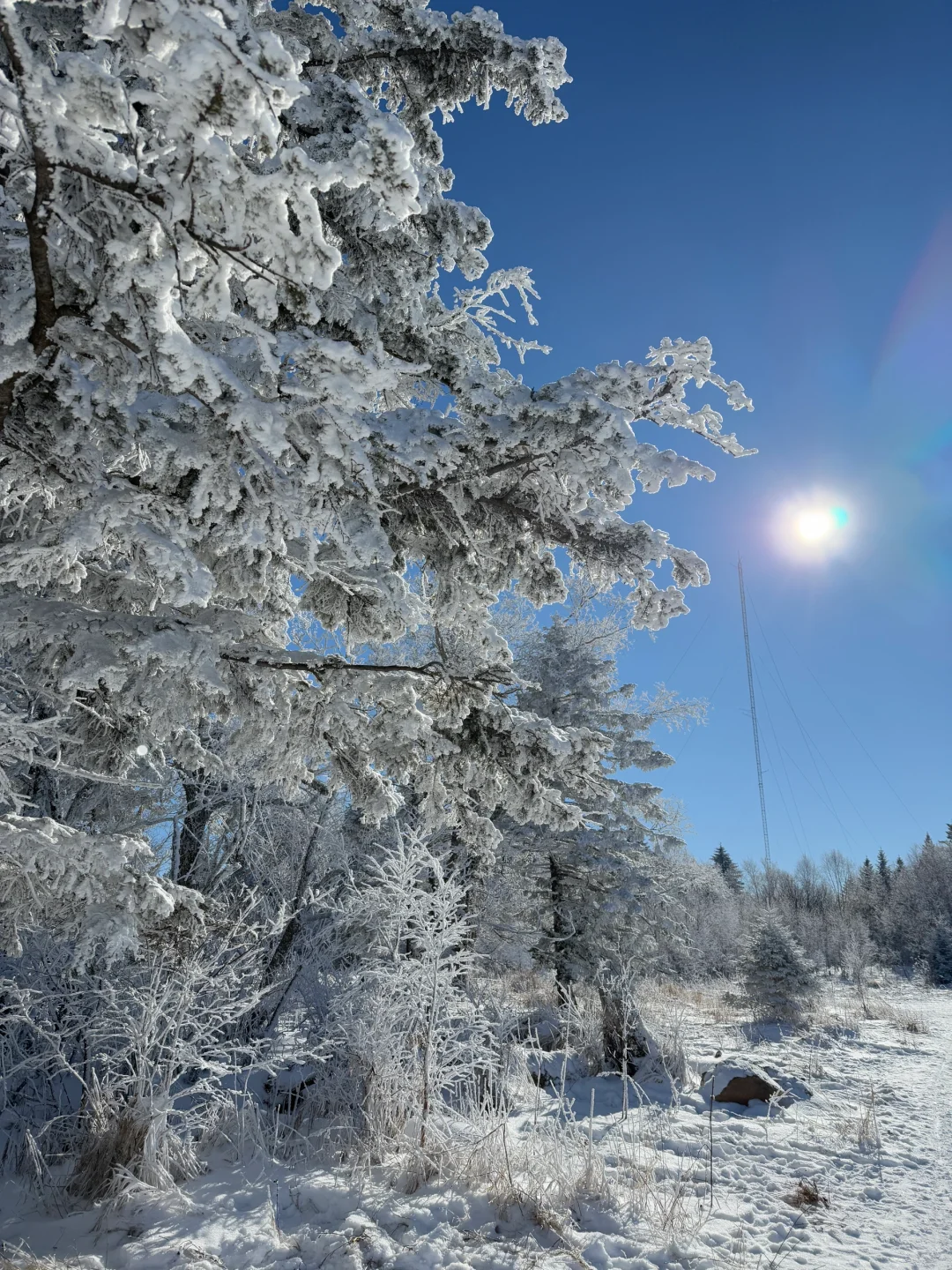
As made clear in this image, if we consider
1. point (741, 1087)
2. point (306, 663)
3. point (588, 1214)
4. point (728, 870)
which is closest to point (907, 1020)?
point (741, 1087)

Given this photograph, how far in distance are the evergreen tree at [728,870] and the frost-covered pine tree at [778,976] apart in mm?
42589

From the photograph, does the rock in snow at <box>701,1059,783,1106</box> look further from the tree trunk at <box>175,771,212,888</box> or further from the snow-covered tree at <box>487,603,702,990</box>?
the tree trunk at <box>175,771,212,888</box>

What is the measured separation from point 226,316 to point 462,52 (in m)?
3.79

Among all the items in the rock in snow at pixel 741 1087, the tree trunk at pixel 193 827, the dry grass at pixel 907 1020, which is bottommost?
the dry grass at pixel 907 1020

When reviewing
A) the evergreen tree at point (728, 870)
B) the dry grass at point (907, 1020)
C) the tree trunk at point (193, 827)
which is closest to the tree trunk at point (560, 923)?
the tree trunk at point (193, 827)

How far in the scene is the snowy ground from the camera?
3.76 m

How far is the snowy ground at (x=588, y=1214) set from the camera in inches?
148

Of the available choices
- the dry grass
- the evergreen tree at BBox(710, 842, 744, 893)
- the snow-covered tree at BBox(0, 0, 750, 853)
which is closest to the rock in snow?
the snow-covered tree at BBox(0, 0, 750, 853)

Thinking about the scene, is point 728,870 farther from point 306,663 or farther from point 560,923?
point 306,663

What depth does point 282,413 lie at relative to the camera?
7.31 feet

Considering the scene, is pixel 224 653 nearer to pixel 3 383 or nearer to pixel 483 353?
pixel 3 383

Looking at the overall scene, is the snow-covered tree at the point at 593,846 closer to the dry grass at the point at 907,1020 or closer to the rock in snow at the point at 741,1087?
the rock in snow at the point at 741,1087

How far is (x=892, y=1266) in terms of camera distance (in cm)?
423

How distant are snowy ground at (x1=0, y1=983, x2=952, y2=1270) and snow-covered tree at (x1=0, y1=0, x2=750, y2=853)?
2.29 meters
